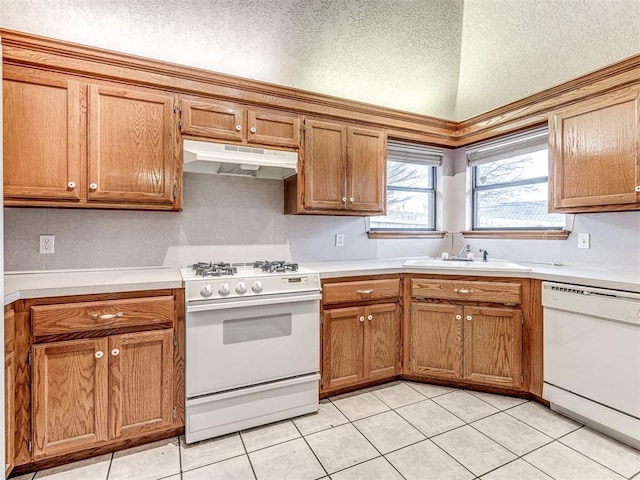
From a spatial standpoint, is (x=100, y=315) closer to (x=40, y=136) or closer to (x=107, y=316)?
(x=107, y=316)

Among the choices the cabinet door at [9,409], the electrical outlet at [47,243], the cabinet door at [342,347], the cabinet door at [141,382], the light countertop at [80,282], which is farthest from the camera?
the cabinet door at [342,347]

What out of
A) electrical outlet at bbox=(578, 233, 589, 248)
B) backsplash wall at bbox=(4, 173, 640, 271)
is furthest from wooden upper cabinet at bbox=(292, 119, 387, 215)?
electrical outlet at bbox=(578, 233, 589, 248)

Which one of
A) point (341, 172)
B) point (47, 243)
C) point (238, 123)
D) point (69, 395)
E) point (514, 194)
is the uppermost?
point (238, 123)

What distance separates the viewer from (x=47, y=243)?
2.21 meters

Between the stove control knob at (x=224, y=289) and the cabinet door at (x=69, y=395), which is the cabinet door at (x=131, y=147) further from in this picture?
the cabinet door at (x=69, y=395)

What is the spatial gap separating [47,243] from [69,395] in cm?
102

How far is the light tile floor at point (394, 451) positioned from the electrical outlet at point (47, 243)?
1.26 meters

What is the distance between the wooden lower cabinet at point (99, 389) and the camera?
1699 mm

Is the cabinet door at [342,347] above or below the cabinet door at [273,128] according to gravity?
below

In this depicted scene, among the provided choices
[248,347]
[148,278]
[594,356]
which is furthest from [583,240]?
[148,278]

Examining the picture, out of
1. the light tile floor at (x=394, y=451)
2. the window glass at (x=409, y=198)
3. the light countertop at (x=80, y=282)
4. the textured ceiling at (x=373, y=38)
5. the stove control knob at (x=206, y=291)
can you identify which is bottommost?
the light tile floor at (x=394, y=451)

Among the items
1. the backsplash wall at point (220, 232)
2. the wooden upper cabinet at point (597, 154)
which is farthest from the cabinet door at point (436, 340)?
the wooden upper cabinet at point (597, 154)

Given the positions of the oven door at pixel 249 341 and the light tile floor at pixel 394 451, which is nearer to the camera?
the light tile floor at pixel 394 451

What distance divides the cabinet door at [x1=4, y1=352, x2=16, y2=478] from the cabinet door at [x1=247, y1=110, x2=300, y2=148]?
1.80 m
